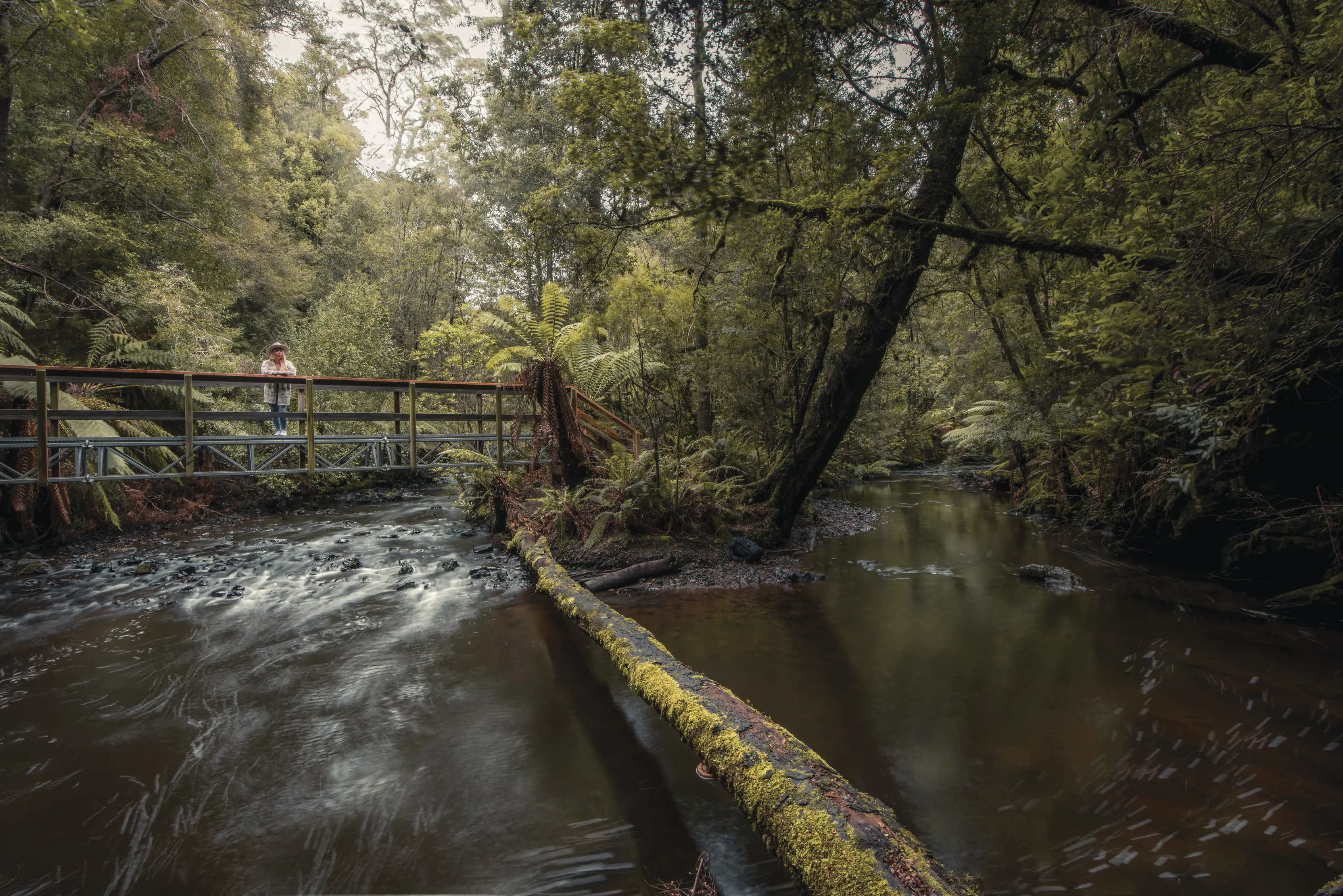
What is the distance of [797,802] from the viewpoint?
6.70 ft

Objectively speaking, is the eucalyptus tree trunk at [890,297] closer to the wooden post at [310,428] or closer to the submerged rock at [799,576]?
the submerged rock at [799,576]

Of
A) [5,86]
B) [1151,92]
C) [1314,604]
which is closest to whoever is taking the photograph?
[1151,92]

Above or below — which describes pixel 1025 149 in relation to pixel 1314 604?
above

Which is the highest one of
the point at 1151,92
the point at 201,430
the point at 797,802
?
the point at 1151,92

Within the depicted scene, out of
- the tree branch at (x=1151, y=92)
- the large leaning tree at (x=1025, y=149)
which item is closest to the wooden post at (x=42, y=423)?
the large leaning tree at (x=1025, y=149)

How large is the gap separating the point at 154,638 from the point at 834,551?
8016 mm

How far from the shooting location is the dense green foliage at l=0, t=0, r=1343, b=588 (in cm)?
370

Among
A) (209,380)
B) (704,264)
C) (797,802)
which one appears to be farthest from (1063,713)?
(209,380)

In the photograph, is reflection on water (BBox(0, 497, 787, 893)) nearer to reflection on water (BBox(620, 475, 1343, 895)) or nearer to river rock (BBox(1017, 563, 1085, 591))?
reflection on water (BBox(620, 475, 1343, 895))

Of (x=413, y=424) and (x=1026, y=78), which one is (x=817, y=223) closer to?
(x=1026, y=78)

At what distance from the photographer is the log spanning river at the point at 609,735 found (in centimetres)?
253

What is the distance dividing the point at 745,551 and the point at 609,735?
4195mm

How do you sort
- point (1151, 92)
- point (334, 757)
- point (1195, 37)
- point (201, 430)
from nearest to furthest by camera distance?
point (334, 757) → point (1195, 37) → point (1151, 92) → point (201, 430)

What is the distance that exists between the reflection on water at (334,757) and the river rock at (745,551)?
9.08ft
